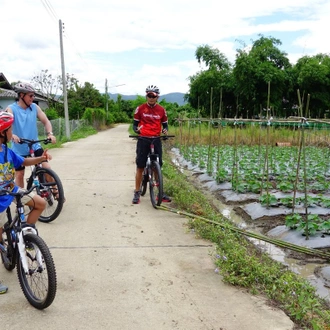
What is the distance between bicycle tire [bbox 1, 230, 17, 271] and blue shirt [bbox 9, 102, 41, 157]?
1.72 m

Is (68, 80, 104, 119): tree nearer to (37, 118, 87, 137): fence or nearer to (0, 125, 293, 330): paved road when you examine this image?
(37, 118, 87, 137): fence

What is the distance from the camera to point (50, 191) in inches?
205

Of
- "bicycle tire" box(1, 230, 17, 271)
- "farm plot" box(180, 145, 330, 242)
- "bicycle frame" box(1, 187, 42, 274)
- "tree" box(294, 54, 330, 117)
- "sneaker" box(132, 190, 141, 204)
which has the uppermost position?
"tree" box(294, 54, 330, 117)

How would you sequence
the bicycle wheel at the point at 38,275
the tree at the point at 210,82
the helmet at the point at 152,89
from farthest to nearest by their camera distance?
the tree at the point at 210,82 → the helmet at the point at 152,89 → the bicycle wheel at the point at 38,275

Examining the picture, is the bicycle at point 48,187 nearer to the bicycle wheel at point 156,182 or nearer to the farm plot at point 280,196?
the bicycle wheel at point 156,182

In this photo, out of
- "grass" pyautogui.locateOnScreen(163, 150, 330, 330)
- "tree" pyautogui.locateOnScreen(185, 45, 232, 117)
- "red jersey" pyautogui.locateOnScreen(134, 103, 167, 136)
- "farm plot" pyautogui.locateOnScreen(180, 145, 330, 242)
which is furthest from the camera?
"tree" pyautogui.locateOnScreen(185, 45, 232, 117)

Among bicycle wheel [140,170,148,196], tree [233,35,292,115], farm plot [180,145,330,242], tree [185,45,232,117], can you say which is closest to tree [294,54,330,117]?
tree [233,35,292,115]

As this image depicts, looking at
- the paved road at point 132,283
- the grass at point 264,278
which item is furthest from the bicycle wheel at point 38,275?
the grass at point 264,278

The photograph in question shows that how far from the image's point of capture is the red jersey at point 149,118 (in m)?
6.18

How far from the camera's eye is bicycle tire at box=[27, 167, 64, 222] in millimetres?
5043

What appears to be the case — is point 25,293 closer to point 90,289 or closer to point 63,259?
point 90,289

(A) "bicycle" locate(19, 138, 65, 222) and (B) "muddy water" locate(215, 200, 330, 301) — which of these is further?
(A) "bicycle" locate(19, 138, 65, 222)

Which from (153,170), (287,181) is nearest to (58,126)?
(287,181)

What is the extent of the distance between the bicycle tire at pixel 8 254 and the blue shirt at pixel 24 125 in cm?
172
